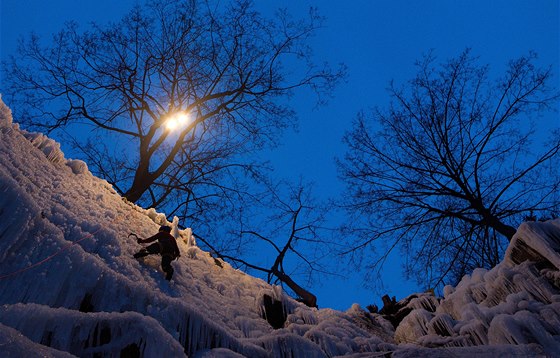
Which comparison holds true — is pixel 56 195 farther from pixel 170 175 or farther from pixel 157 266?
pixel 170 175

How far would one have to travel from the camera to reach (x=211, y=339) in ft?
11.7

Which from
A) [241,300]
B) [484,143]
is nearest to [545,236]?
[241,300]

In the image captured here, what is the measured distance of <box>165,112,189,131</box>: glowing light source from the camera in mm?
12281

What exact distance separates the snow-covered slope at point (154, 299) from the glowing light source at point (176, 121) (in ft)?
20.8

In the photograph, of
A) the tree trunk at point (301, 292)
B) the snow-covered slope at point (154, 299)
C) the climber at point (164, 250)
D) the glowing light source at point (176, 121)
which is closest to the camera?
the snow-covered slope at point (154, 299)

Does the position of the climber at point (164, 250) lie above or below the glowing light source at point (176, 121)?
below

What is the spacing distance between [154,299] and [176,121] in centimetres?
964

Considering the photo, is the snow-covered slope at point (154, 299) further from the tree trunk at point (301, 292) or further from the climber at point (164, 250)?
the tree trunk at point (301, 292)

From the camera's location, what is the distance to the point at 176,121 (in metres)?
12.5

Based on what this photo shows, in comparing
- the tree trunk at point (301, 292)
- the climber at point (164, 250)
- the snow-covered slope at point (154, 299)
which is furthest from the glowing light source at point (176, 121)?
the climber at point (164, 250)

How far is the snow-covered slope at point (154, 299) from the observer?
Answer: 2797mm

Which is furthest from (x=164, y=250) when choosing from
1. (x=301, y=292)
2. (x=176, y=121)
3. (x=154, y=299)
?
(x=176, y=121)

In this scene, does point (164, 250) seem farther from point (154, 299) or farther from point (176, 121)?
point (176, 121)

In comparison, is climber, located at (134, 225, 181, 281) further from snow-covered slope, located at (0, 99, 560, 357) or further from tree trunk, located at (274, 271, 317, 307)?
tree trunk, located at (274, 271, 317, 307)
